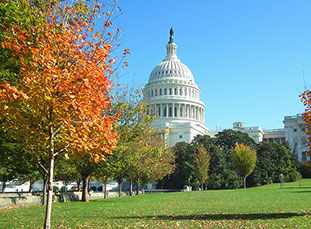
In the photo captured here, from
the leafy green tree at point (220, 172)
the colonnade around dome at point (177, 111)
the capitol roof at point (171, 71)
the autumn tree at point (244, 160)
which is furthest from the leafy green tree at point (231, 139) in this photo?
the capitol roof at point (171, 71)

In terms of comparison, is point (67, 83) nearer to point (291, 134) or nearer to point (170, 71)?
point (291, 134)

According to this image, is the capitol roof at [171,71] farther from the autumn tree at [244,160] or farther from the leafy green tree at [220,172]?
the autumn tree at [244,160]

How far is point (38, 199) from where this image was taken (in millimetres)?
31312

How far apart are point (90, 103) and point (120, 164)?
68.9 ft

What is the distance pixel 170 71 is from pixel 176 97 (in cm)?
1360

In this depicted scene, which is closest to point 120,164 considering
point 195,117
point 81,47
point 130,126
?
point 130,126

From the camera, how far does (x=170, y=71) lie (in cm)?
13875

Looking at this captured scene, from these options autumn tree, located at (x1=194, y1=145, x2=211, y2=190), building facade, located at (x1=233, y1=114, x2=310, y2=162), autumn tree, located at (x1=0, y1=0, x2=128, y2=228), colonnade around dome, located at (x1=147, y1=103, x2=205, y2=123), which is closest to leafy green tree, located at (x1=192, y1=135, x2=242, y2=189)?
autumn tree, located at (x1=194, y1=145, x2=211, y2=190)

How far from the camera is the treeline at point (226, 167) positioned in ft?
234

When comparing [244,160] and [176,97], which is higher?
[176,97]

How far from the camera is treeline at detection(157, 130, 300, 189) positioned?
7125cm

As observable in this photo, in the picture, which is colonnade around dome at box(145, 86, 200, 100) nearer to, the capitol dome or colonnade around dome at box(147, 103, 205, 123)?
the capitol dome

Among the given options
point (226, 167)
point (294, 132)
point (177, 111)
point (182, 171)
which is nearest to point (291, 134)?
point (294, 132)

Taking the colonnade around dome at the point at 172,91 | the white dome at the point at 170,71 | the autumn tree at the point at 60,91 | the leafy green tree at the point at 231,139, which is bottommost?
the autumn tree at the point at 60,91
